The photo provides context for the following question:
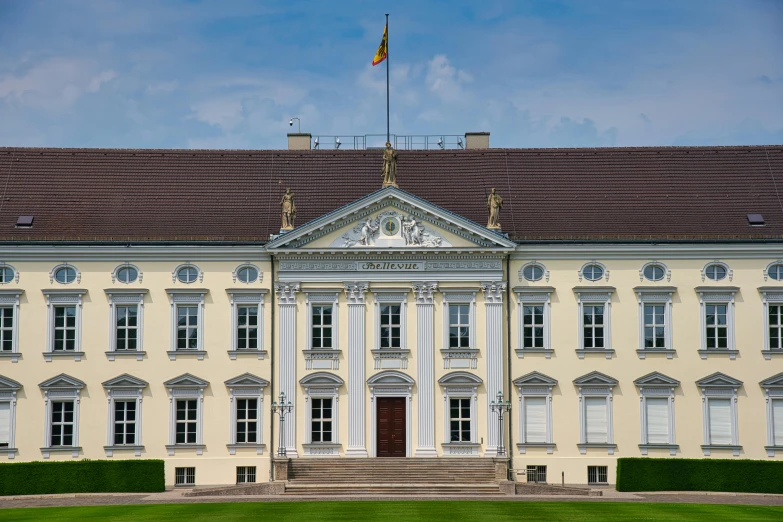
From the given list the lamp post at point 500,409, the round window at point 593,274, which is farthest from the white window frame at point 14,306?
the round window at point 593,274

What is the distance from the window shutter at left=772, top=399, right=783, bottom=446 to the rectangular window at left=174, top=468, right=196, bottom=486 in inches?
1088

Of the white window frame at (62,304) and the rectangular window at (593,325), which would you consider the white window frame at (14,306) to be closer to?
the white window frame at (62,304)

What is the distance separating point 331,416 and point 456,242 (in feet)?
33.6

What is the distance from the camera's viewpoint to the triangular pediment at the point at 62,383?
5988 centimetres

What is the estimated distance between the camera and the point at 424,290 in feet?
199

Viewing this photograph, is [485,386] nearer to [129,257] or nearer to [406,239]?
[406,239]

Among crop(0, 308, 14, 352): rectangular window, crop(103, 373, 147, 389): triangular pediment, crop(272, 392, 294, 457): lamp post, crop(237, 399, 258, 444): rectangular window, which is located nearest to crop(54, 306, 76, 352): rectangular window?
crop(0, 308, 14, 352): rectangular window

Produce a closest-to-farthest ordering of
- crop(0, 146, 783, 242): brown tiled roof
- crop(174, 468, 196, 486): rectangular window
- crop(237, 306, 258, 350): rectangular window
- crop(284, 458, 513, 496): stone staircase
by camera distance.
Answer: crop(284, 458, 513, 496): stone staircase → crop(174, 468, 196, 486): rectangular window → crop(237, 306, 258, 350): rectangular window → crop(0, 146, 783, 242): brown tiled roof

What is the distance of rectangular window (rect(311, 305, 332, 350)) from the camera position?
60781mm

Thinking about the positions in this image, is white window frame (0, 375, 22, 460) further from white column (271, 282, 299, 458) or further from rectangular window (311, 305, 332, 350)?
rectangular window (311, 305, 332, 350)

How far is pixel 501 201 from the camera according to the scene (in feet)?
200

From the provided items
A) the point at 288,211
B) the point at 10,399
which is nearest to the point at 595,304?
the point at 288,211

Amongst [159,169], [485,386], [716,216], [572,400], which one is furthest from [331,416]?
[716,216]

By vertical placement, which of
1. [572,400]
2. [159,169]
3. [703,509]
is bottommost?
[703,509]
